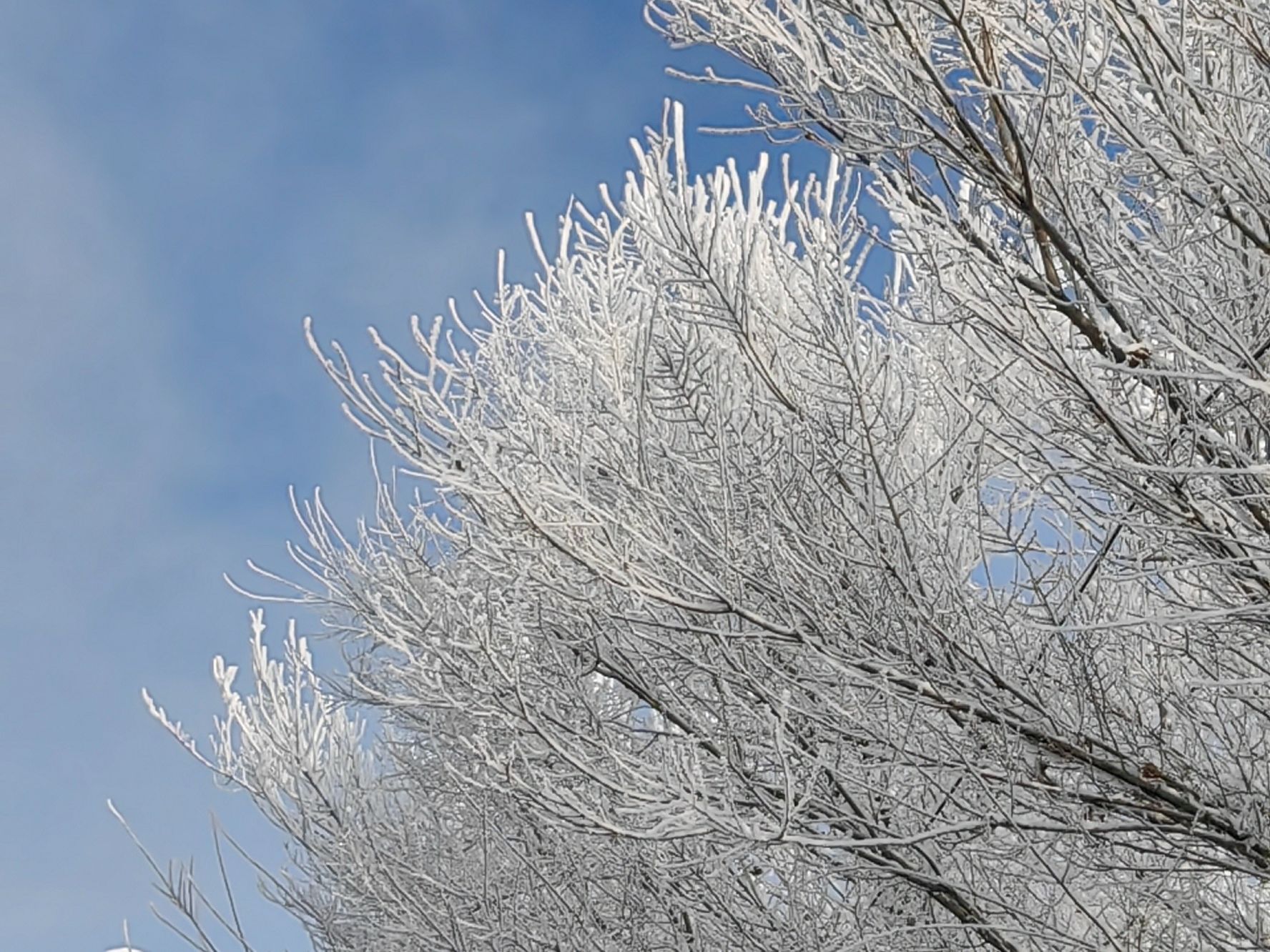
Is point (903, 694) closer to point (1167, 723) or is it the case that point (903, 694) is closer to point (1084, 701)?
point (1084, 701)

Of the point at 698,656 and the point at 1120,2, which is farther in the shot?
the point at 698,656

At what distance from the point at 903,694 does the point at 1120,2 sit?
1.73 m

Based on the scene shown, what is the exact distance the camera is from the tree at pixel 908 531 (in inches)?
110

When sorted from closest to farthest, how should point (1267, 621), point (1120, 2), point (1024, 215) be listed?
point (1120, 2), point (1267, 621), point (1024, 215)

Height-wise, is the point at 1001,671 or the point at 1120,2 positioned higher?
the point at 1120,2

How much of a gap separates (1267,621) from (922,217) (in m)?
1.29

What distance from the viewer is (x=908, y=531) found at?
3451 millimetres

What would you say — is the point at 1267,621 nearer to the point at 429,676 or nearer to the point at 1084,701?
the point at 1084,701

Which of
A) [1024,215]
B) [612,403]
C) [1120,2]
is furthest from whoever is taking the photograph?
[612,403]

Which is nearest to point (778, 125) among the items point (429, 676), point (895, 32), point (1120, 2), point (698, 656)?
point (895, 32)

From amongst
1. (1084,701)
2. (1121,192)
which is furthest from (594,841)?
(1121,192)

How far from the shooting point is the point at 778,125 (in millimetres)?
3098

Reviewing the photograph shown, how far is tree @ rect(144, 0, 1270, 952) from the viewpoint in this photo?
2799 mm

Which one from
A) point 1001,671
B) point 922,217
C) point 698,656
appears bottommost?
point 1001,671
